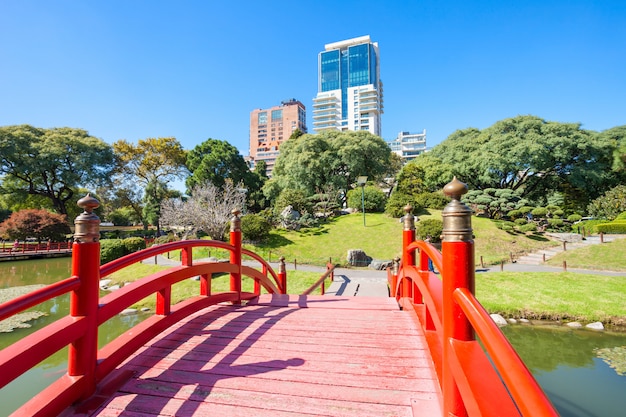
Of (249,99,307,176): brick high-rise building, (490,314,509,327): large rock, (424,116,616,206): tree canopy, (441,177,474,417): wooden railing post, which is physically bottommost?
(490,314,509,327): large rock

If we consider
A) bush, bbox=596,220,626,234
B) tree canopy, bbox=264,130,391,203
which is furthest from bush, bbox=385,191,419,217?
bush, bbox=596,220,626,234

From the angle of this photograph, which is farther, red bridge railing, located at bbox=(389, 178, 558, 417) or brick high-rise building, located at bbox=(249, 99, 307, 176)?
brick high-rise building, located at bbox=(249, 99, 307, 176)

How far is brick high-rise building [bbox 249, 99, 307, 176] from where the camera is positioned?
71.2 m

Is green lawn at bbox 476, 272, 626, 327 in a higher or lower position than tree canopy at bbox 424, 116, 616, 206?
lower

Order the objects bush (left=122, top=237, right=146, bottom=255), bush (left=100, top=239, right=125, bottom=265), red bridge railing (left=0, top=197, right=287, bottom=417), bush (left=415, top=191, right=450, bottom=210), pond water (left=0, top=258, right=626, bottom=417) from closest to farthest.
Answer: red bridge railing (left=0, top=197, right=287, bottom=417) → pond water (left=0, top=258, right=626, bottom=417) → bush (left=100, top=239, right=125, bottom=265) → bush (left=122, top=237, right=146, bottom=255) → bush (left=415, top=191, right=450, bottom=210)

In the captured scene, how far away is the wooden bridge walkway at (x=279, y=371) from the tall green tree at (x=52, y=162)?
94.8 ft

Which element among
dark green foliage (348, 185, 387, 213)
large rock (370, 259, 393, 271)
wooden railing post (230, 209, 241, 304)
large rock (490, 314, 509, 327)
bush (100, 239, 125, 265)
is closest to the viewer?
wooden railing post (230, 209, 241, 304)

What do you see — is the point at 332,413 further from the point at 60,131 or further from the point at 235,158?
the point at 60,131

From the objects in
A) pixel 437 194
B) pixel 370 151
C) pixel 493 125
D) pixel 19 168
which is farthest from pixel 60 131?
pixel 493 125

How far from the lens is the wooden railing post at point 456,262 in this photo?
1321 millimetres

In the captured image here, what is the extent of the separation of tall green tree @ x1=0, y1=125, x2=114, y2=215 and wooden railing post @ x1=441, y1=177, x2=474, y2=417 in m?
30.9

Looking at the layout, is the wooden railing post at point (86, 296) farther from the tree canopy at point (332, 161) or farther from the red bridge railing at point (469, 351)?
the tree canopy at point (332, 161)

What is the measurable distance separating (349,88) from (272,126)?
22777mm

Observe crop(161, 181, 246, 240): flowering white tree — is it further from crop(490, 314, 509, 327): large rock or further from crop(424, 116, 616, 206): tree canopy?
crop(424, 116, 616, 206): tree canopy
